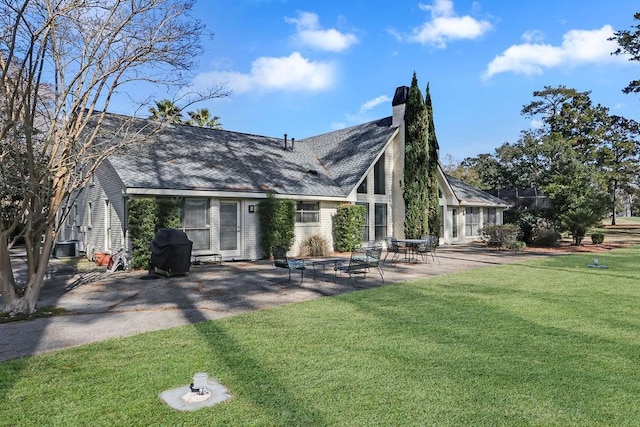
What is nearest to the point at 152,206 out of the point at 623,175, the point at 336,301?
the point at 336,301

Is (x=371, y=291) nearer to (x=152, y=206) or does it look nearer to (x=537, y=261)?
(x=152, y=206)

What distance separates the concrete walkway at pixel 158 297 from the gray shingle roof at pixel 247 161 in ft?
10.9

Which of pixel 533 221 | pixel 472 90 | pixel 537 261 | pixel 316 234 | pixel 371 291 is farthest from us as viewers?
pixel 533 221

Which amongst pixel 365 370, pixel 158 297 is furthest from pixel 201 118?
pixel 365 370

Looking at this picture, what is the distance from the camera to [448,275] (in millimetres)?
11492

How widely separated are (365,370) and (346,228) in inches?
543

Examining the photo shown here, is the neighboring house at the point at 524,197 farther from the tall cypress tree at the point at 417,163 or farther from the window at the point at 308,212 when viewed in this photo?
the window at the point at 308,212

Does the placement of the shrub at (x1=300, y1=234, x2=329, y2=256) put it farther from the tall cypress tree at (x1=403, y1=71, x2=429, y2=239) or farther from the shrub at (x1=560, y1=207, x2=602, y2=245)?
the shrub at (x1=560, y1=207, x2=602, y2=245)

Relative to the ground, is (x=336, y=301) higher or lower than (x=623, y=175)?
lower

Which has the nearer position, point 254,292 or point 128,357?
point 128,357

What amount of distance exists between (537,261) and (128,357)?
46.7ft

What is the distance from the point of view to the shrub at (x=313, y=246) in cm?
1705

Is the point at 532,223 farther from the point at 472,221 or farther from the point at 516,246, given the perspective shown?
the point at 472,221

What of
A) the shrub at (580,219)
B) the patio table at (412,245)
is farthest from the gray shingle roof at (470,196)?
the patio table at (412,245)
